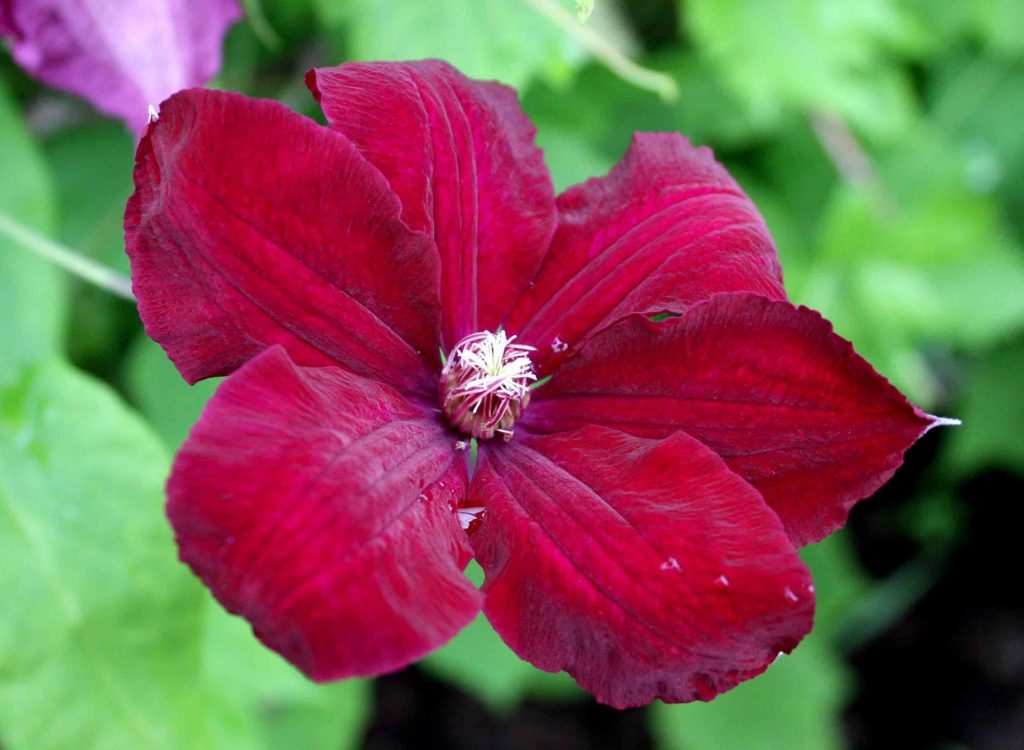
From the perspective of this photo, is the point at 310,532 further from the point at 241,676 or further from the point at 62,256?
the point at 241,676

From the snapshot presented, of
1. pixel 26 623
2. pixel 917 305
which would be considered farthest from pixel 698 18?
pixel 26 623

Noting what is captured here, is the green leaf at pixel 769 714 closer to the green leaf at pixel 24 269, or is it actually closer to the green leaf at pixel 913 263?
the green leaf at pixel 913 263

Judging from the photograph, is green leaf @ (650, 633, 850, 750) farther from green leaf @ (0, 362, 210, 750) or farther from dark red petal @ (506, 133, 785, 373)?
dark red petal @ (506, 133, 785, 373)

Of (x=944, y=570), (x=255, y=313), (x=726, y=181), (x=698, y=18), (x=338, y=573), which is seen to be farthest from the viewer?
(x=944, y=570)

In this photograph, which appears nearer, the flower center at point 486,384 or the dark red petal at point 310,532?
the dark red petal at point 310,532

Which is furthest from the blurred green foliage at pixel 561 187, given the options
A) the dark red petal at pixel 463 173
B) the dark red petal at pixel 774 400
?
the dark red petal at pixel 774 400

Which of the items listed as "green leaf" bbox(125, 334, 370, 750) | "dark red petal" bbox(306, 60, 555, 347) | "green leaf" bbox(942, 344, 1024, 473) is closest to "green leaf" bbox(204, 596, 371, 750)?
"green leaf" bbox(125, 334, 370, 750)

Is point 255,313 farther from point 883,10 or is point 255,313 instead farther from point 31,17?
point 883,10

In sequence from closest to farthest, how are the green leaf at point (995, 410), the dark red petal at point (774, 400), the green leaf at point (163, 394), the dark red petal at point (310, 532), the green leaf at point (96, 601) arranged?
the dark red petal at point (310, 532) < the dark red petal at point (774, 400) < the green leaf at point (96, 601) < the green leaf at point (163, 394) < the green leaf at point (995, 410)
